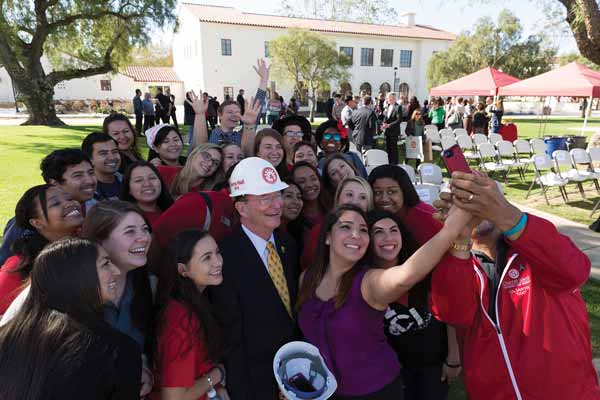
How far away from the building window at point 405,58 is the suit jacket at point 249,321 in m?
48.8

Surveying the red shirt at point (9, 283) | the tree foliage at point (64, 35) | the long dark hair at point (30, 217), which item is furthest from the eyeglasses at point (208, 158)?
the tree foliage at point (64, 35)

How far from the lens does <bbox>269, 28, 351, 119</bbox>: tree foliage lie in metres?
31.3

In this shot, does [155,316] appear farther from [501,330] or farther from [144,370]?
[501,330]

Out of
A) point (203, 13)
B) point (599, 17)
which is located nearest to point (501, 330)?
point (599, 17)

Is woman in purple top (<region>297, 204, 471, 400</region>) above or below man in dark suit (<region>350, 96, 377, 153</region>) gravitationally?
below

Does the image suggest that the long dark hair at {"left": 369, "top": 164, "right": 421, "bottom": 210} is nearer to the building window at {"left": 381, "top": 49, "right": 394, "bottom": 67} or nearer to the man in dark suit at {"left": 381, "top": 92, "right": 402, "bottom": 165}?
the man in dark suit at {"left": 381, "top": 92, "right": 402, "bottom": 165}

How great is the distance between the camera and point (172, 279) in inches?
78.2

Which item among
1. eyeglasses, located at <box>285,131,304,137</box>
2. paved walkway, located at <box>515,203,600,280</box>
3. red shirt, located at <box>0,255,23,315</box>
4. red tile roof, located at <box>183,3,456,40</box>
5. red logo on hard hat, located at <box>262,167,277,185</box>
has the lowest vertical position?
paved walkway, located at <box>515,203,600,280</box>

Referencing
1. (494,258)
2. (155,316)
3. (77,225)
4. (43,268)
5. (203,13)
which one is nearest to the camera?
(43,268)

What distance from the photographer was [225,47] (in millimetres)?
38469

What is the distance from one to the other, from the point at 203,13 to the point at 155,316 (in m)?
42.6

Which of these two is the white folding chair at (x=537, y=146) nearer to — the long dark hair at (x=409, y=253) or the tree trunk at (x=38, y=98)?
the long dark hair at (x=409, y=253)

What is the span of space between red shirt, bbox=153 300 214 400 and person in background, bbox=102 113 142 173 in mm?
2815

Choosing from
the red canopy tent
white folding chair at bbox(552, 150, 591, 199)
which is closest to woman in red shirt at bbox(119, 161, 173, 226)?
white folding chair at bbox(552, 150, 591, 199)
